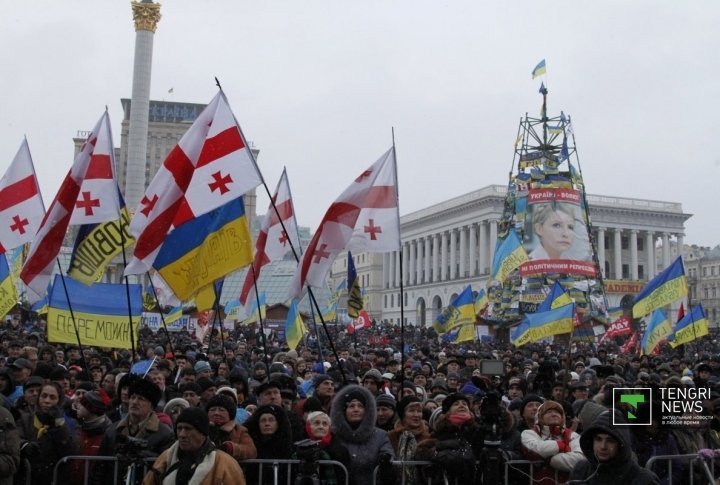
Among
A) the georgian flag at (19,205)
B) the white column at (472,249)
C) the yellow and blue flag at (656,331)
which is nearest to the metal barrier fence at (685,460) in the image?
the georgian flag at (19,205)

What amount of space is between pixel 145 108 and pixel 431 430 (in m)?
46.3

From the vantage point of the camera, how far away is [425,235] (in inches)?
3477

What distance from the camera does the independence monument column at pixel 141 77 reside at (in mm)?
47344

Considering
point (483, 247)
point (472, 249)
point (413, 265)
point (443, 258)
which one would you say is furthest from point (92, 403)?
point (413, 265)

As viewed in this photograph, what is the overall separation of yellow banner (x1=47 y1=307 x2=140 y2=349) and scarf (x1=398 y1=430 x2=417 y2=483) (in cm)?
586

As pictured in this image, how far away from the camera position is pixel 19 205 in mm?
10016

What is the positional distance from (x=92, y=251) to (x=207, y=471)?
239 inches

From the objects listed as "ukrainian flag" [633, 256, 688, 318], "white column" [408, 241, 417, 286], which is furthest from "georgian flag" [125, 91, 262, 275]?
"white column" [408, 241, 417, 286]

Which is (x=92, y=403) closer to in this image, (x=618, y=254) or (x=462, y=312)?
(x=462, y=312)

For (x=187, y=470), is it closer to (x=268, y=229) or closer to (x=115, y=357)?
(x=268, y=229)

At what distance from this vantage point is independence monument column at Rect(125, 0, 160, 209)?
47344 mm

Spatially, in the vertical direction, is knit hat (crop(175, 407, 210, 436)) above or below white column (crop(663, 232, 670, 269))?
below

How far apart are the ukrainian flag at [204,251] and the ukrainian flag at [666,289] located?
1207 centimetres

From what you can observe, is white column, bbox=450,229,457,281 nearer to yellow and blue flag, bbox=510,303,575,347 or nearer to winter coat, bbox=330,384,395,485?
yellow and blue flag, bbox=510,303,575,347
